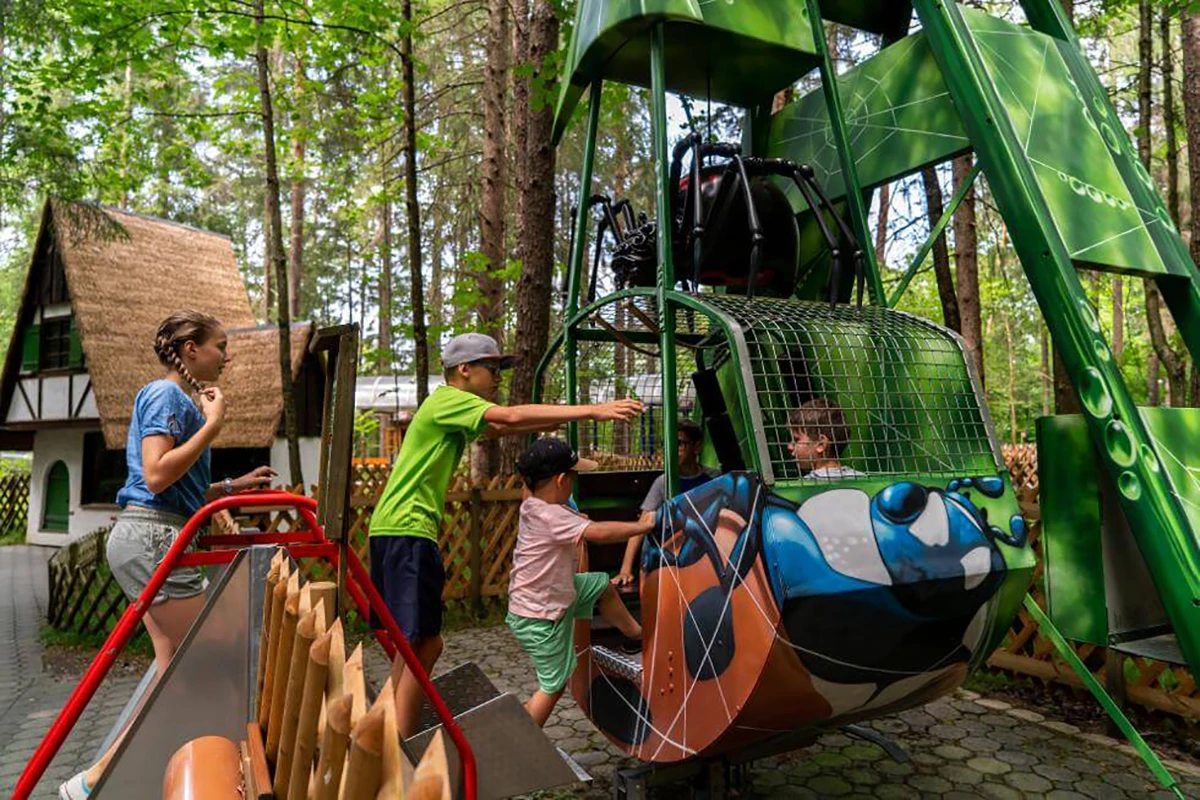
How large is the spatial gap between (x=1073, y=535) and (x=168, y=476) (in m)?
3.22

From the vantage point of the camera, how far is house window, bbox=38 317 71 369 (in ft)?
53.4

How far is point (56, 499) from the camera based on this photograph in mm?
17016

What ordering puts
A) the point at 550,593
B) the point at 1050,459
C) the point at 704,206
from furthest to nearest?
the point at 704,206 < the point at 550,593 < the point at 1050,459

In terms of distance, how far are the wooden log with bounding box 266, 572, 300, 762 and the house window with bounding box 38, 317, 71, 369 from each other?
17620 mm

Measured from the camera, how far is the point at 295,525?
799 cm

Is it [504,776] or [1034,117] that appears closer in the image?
[504,776]

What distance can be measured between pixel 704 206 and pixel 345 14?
267 inches

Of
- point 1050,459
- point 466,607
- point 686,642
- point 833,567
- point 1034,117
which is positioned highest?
point 1034,117

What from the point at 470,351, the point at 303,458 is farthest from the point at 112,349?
the point at 470,351

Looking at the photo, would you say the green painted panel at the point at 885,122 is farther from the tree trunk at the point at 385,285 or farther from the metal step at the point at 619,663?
the tree trunk at the point at 385,285

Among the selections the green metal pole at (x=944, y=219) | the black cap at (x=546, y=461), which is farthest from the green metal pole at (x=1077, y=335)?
the black cap at (x=546, y=461)

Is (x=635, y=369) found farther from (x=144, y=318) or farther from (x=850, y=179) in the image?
(x=144, y=318)

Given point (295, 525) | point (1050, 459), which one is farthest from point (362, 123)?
point (1050, 459)

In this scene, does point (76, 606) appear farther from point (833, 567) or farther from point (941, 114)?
point (941, 114)
